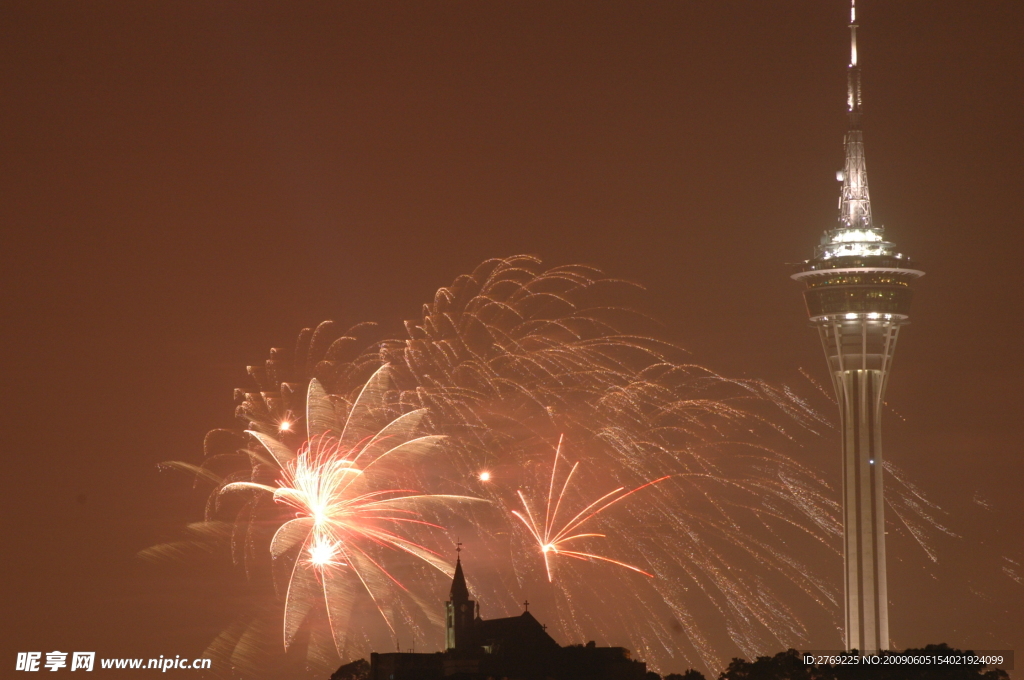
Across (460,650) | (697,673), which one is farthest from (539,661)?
(697,673)

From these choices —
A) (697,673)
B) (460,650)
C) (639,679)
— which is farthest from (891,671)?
(460,650)

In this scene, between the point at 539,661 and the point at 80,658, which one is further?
the point at 539,661

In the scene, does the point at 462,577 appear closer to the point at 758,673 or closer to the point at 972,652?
the point at 758,673

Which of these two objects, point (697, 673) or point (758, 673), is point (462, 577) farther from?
point (758, 673)

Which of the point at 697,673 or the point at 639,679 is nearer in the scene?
the point at 697,673

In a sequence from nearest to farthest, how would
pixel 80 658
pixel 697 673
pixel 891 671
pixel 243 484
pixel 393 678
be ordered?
pixel 243 484 < pixel 80 658 < pixel 891 671 < pixel 697 673 < pixel 393 678

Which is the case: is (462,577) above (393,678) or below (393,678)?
above

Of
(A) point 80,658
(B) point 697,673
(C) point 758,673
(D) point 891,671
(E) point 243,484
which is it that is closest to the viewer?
(E) point 243,484

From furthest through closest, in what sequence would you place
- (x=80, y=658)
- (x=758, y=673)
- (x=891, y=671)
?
1. (x=758, y=673)
2. (x=891, y=671)
3. (x=80, y=658)

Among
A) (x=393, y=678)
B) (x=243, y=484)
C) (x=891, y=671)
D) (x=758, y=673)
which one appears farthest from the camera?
(x=393, y=678)
